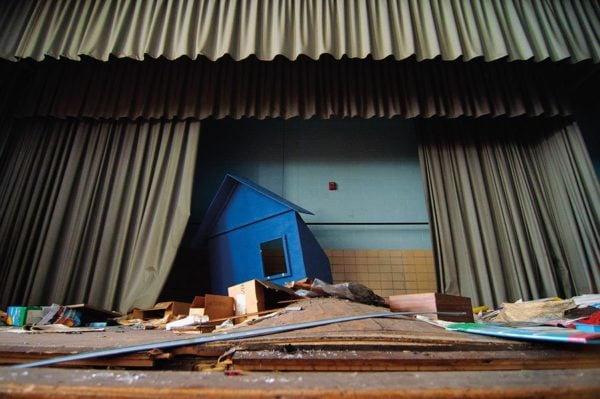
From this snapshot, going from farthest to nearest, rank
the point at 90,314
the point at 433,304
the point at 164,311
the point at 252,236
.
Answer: the point at 252,236 → the point at 164,311 → the point at 90,314 → the point at 433,304

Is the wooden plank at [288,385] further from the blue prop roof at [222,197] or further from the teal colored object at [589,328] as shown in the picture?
the blue prop roof at [222,197]

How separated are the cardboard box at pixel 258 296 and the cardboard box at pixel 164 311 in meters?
0.45

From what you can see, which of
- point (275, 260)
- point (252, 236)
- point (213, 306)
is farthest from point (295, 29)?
point (213, 306)

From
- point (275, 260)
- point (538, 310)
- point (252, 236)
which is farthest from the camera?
point (275, 260)

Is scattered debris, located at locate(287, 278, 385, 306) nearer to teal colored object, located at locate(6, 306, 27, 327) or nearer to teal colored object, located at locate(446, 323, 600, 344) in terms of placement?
teal colored object, located at locate(446, 323, 600, 344)

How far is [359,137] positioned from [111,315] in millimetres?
3298

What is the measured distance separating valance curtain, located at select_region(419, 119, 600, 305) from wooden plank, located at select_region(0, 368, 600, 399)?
8.80ft

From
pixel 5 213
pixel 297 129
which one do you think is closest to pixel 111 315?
pixel 5 213

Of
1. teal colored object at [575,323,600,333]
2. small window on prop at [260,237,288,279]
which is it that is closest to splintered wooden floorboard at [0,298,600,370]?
teal colored object at [575,323,600,333]

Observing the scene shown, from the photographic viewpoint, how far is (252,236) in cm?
276

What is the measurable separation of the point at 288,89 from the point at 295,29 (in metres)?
0.58

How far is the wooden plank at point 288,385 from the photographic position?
1.86 ft

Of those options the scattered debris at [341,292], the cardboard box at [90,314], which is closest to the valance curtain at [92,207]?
the cardboard box at [90,314]

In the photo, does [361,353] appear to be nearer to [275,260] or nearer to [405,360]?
[405,360]
